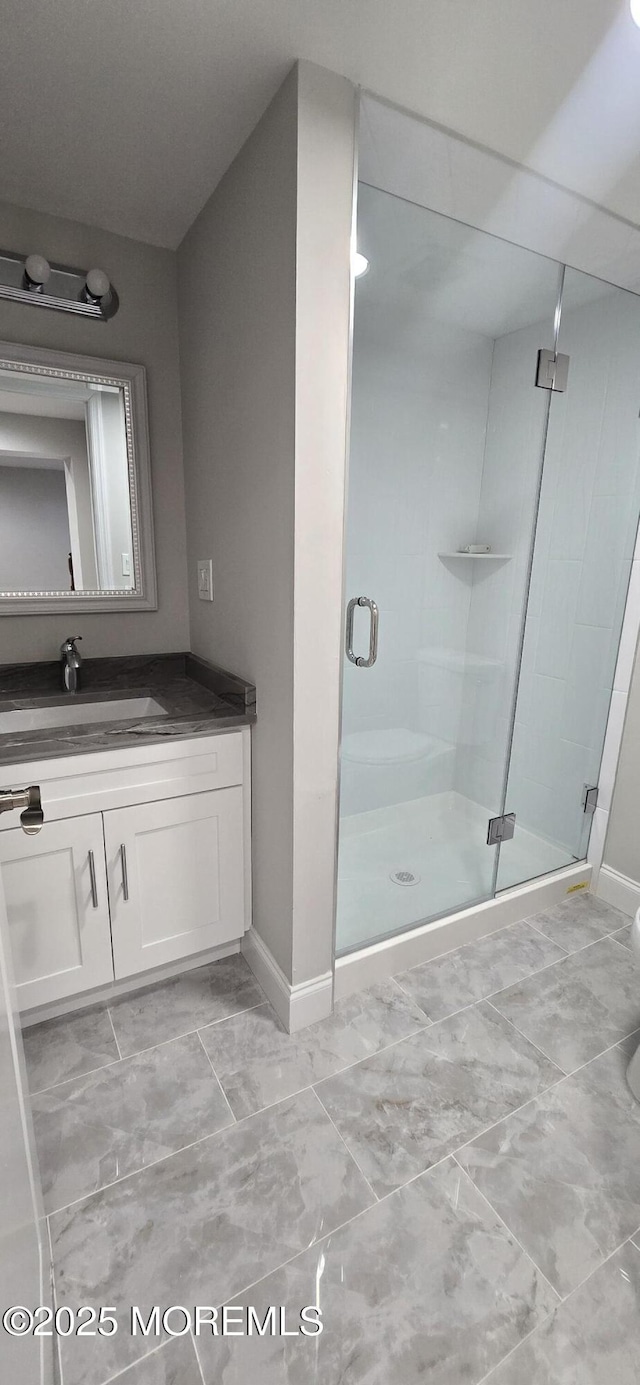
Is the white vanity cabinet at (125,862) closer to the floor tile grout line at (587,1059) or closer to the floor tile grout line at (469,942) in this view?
the floor tile grout line at (469,942)

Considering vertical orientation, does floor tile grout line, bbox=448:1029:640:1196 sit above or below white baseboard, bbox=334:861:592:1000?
below

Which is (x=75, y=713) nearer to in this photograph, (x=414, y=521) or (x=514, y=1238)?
(x=414, y=521)

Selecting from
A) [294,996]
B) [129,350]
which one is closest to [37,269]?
[129,350]

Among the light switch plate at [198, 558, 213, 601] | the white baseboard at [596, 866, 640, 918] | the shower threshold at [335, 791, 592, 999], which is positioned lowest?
the white baseboard at [596, 866, 640, 918]

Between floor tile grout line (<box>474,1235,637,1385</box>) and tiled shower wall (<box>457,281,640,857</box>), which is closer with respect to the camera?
floor tile grout line (<box>474,1235,637,1385</box>)

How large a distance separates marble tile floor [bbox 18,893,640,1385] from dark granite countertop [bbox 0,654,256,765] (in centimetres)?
83

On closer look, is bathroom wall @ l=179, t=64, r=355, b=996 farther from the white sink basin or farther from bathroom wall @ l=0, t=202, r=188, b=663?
the white sink basin

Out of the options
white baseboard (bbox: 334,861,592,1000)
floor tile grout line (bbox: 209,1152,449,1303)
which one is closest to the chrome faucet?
white baseboard (bbox: 334,861,592,1000)

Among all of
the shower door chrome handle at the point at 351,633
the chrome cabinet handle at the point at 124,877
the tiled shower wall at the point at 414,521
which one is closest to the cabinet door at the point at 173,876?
the chrome cabinet handle at the point at 124,877

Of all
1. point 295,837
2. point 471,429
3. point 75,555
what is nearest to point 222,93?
point 75,555

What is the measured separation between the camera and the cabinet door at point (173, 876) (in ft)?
5.13

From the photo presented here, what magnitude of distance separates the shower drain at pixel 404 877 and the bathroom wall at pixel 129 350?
115cm

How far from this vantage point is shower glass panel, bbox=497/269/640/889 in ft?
6.45

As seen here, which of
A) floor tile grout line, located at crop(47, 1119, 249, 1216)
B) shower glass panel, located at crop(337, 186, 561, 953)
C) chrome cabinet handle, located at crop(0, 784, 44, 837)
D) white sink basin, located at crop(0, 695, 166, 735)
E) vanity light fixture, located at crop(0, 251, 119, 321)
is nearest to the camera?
chrome cabinet handle, located at crop(0, 784, 44, 837)
